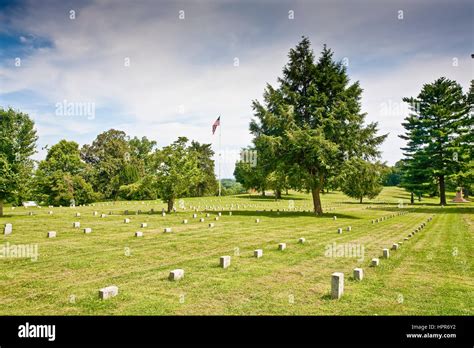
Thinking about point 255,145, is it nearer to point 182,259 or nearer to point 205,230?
point 205,230

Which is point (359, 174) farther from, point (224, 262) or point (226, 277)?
point (226, 277)

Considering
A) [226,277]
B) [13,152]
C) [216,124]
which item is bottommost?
[226,277]

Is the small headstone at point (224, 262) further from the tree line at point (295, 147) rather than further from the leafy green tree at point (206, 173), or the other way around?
the leafy green tree at point (206, 173)

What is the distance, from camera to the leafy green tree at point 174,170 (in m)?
27.1

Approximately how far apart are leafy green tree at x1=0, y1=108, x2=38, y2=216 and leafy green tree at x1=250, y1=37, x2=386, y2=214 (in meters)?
19.2

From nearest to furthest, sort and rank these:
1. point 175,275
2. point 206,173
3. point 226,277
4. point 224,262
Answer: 1. point 175,275
2. point 226,277
3. point 224,262
4. point 206,173

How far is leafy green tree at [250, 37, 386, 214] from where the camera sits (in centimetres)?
2764

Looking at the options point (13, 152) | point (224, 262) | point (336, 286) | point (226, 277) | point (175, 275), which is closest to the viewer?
point (336, 286)

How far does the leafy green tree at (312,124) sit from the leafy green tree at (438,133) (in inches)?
772

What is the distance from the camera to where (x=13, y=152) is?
77.3 feet

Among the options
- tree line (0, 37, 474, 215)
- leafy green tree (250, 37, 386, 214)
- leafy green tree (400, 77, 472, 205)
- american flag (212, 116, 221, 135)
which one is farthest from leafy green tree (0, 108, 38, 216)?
leafy green tree (400, 77, 472, 205)

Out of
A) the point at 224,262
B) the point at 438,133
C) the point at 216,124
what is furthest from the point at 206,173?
the point at 224,262

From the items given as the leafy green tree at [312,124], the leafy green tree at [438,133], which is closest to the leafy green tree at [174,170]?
the leafy green tree at [312,124]

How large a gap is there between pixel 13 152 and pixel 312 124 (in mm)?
24847
